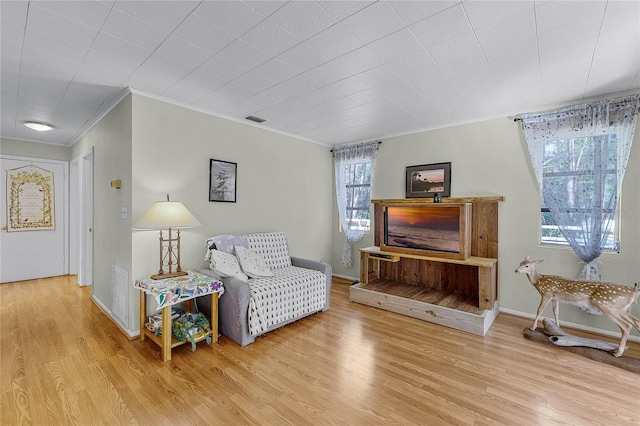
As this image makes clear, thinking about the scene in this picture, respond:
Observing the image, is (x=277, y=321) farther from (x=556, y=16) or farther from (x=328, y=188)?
(x=556, y=16)

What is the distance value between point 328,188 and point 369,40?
3.31 metres

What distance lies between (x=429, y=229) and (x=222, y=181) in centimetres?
263

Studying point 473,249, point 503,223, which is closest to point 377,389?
point 473,249

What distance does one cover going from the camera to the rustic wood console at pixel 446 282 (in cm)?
308

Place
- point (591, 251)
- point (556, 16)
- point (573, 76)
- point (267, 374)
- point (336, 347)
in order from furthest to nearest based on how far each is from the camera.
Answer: point (591, 251) → point (336, 347) → point (573, 76) → point (267, 374) → point (556, 16)

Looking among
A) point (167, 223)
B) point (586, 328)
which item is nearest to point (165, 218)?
point (167, 223)

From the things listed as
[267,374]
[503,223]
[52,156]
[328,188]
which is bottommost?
[267,374]

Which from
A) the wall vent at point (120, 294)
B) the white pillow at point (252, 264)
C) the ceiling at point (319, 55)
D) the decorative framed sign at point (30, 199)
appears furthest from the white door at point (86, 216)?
the white pillow at point (252, 264)

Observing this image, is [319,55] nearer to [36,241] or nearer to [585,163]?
[585,163]

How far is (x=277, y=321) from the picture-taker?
288 cm

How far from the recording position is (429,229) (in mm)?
3529

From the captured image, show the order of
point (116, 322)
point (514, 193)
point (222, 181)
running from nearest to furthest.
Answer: point (116, 322) < point (514, 193) < point (222, 181)

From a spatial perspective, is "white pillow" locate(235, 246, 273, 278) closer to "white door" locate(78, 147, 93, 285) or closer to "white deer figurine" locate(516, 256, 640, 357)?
"white door" locate(78, 147, 93, 285)

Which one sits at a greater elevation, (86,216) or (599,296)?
(86,216)
